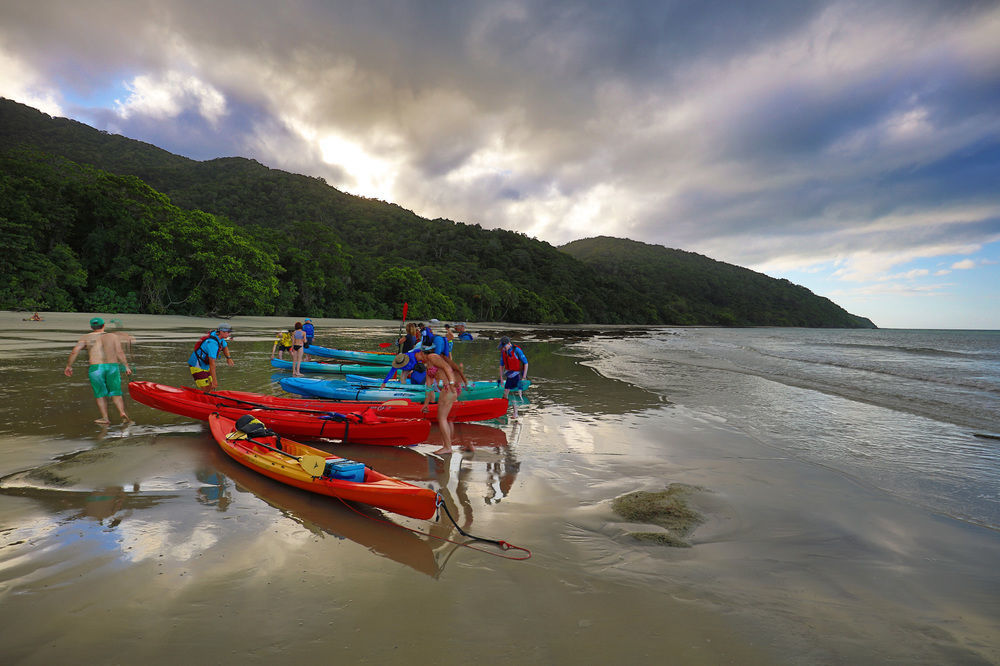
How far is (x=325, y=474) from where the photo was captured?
518 cm

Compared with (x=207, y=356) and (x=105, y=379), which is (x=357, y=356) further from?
(x=105, y=379)

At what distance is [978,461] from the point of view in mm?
8031

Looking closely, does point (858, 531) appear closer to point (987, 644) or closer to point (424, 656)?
point (987, 644)

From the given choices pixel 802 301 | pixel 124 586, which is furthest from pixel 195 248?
pixel 802 301

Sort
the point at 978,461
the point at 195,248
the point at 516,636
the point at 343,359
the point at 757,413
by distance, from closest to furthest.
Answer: the point at 516,636 < the point at 978,461 < the point at 757,413 < the point at 343,359 < the point at 195,248

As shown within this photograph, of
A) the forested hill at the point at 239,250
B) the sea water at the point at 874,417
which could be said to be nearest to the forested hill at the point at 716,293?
the forested hill at the point at 239,250

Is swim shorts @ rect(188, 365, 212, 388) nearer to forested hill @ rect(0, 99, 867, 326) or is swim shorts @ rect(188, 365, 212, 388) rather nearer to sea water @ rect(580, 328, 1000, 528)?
sea water @ rect(580, 328, 1000, 528)

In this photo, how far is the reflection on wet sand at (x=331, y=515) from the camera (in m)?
4.23

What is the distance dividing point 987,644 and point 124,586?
6.87 m

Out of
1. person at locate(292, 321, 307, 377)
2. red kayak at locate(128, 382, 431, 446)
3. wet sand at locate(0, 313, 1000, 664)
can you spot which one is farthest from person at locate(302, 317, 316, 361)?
wet sand at locate(0, 313, 1000, 664)

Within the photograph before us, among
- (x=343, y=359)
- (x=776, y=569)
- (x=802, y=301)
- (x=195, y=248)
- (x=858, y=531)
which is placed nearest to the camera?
(x=776, y=569)

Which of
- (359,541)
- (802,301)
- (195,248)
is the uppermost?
(802,301)

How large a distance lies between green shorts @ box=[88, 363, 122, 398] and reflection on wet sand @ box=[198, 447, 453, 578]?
3.73 m

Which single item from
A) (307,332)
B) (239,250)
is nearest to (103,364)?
(307,332)
